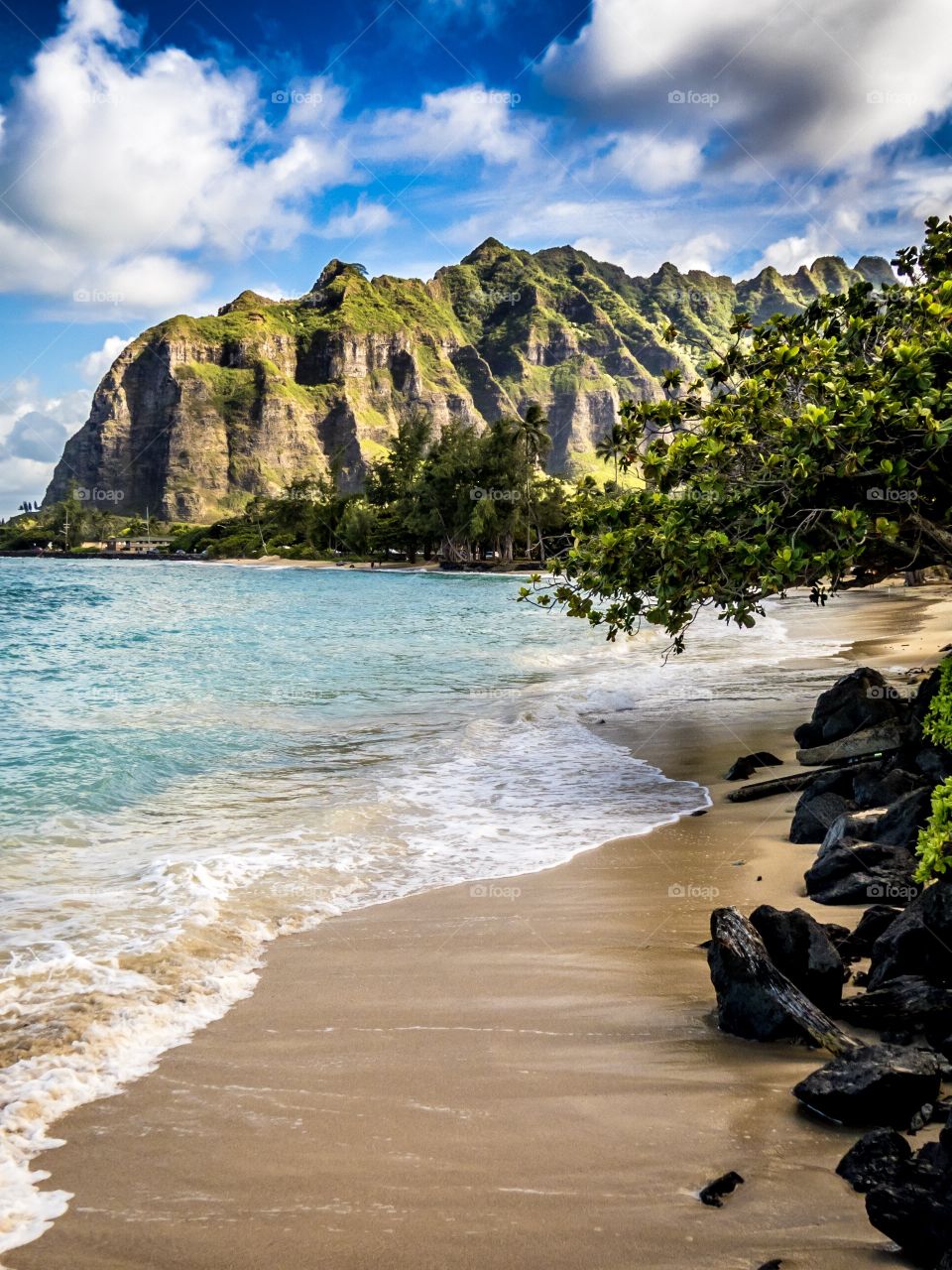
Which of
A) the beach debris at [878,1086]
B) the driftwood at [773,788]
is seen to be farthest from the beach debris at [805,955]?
the driftwood at [773,788]

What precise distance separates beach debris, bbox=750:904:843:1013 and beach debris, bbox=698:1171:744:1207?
1.52 m

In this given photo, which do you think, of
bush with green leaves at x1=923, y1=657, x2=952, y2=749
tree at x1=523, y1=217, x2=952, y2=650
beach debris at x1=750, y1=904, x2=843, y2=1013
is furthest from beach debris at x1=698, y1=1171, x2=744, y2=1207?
tree at x1=523, y1=217, x2=952, y2=650

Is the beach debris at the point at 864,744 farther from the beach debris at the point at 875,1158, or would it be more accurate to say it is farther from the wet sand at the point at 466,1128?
the beach debris at the point at 875,1158

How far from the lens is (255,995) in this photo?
214 inches

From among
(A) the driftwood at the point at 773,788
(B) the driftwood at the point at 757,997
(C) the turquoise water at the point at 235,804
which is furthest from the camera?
(A) the driftwood at the point at 773,788

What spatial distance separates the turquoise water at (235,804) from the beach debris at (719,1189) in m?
2.35

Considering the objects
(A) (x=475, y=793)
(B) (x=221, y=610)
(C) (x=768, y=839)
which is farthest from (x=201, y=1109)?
(B) (x=221, y=610)

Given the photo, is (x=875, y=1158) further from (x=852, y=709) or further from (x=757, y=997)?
(x=852, y=709)

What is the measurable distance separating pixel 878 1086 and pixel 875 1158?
41cm

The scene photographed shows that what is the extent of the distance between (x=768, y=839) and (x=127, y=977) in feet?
18.6

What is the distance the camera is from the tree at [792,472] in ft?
24.9

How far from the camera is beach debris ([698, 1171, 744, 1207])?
10.2 feet

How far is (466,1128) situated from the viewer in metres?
3.74

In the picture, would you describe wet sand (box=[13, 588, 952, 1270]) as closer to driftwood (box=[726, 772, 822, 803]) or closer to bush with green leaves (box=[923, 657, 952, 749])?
bush with green leaves (box=[923, 657, 952, 749])
